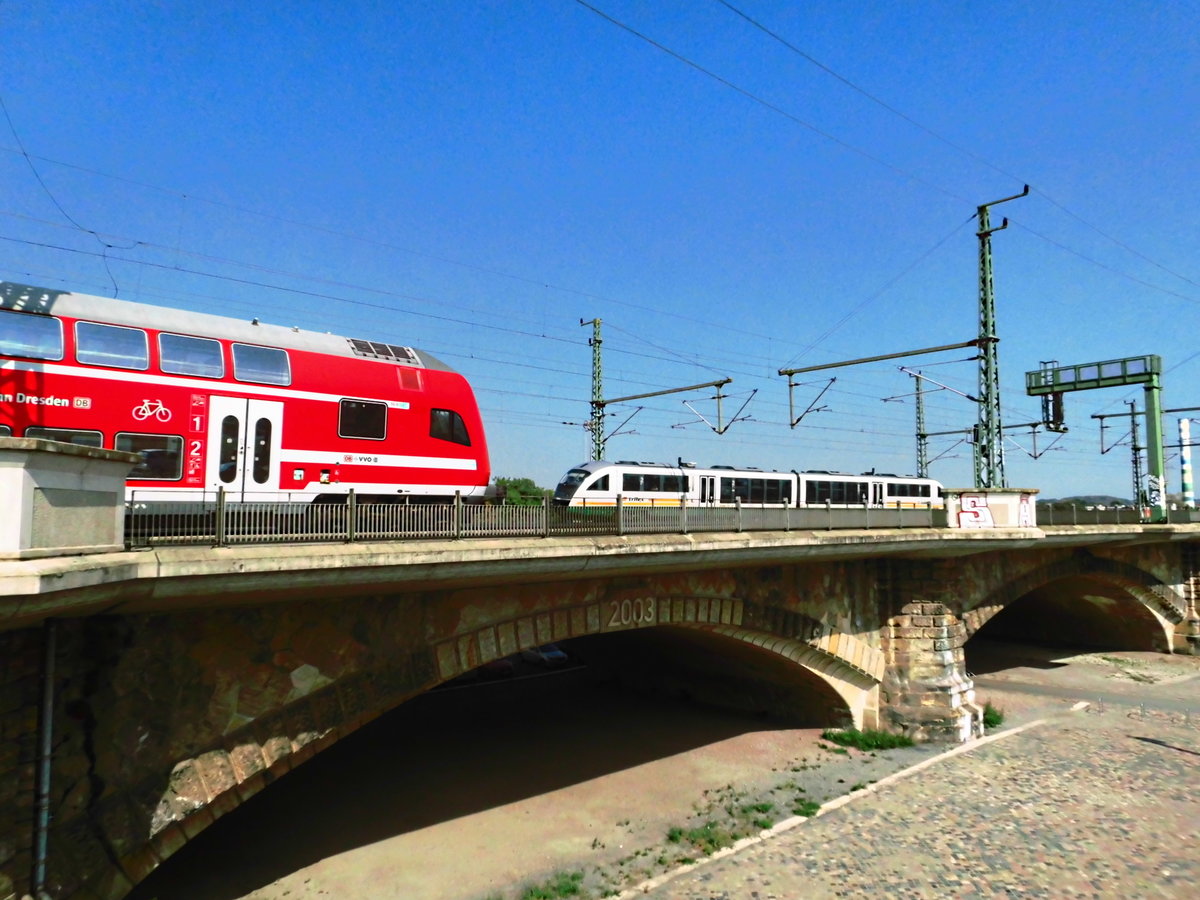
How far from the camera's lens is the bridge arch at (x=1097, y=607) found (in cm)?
2866

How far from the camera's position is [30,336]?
9414mm

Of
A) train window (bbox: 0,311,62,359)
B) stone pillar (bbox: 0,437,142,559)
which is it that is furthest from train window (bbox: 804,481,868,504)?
stone pillar (bbox: 0,437,142,559)

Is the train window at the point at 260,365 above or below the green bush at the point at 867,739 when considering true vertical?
above

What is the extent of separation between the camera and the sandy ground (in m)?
11.9

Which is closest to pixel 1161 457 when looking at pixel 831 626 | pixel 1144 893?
pixel 831 626

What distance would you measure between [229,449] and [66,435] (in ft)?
6.75

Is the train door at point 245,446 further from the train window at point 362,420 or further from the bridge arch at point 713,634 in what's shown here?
the bridge arch at point 713,634

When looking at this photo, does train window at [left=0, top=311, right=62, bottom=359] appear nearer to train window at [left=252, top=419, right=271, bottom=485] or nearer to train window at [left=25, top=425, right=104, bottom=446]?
train window at [left=25, top=425, right=104, bottom=446]

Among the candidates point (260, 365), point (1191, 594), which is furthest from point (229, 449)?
point (1191, 594)

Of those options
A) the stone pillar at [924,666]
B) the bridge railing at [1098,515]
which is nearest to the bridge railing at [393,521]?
the stone pillar at [924,666]

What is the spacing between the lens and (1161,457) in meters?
31.3

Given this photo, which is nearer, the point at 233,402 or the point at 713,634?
the point at 233,402

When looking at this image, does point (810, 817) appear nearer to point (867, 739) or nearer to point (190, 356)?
point (867, 739)

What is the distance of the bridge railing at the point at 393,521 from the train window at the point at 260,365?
79.1 inches
